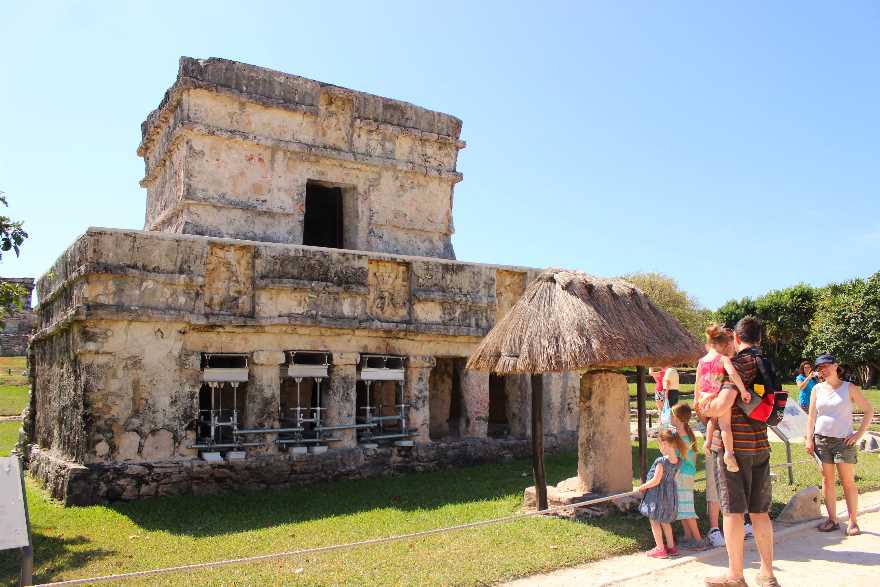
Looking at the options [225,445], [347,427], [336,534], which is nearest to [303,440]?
[347,427]

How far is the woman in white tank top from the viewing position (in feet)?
23.2

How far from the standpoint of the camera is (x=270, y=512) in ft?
29.4

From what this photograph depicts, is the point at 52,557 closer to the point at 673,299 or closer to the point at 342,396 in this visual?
the point at 342,396

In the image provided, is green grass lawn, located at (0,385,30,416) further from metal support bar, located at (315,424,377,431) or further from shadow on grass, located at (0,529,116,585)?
shadow on grass, located at (0,529,116,585)

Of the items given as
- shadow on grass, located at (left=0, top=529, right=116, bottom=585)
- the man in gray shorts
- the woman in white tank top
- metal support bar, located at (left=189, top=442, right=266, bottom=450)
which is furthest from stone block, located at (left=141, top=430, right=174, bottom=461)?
the woman in white tank top

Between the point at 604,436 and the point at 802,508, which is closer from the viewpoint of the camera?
the point at 802,508

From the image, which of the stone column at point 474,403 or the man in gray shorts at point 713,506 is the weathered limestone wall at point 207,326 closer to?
the stone column at point 474,403

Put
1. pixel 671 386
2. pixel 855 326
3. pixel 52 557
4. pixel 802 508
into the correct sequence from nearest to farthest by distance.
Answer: pixel 52 557 < pixel 802 508 < pixel 671 386 < pixel 855 326

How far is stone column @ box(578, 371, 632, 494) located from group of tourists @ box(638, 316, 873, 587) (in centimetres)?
98

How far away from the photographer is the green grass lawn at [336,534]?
6289 millimetres

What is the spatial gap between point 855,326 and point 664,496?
946 inches

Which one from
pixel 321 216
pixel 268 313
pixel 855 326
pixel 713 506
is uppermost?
pixel 321 216

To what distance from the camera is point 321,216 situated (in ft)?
53.6

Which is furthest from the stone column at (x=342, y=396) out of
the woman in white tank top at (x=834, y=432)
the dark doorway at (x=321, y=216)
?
the woman in white tank top at (x=834, y=432)
